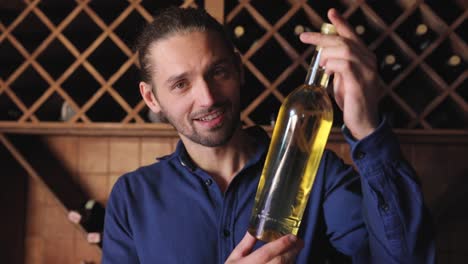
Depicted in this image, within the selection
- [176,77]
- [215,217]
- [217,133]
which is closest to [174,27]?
[176,77]

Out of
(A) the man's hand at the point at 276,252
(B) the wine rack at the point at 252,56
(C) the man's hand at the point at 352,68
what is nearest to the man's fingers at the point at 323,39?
(C) the man's hand at the point at 352,68

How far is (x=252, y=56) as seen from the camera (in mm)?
1364

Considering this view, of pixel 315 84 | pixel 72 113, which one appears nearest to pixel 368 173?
pixel 315 84

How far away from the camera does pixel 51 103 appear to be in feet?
4.93

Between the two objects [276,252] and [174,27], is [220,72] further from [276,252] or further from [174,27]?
[276,252]

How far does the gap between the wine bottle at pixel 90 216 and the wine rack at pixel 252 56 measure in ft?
0.93

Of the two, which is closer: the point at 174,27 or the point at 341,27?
the point at 341,27

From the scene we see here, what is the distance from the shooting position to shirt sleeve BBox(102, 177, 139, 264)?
874 millimetres

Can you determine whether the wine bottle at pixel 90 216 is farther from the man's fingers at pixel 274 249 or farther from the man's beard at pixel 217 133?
the man's fingers at pixel 274 249

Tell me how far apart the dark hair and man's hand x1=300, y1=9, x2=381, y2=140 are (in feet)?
1.17

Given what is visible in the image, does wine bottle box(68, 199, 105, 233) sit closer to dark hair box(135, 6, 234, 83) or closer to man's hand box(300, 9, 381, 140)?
dark hair box(135, 6, 234, 83)

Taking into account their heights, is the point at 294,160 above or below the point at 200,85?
below

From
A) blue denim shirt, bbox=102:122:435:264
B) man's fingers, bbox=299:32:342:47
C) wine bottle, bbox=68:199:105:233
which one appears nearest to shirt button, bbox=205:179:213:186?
blue denim shirt, bbox=102:122:435:264

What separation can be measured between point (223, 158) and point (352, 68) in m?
0.44
